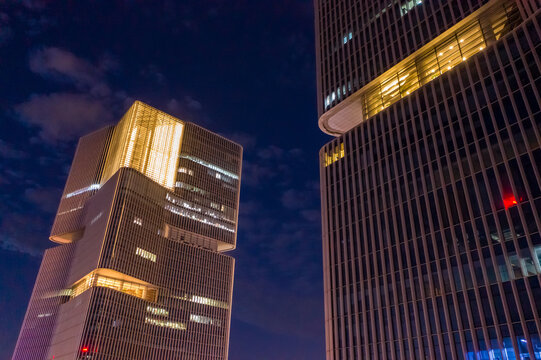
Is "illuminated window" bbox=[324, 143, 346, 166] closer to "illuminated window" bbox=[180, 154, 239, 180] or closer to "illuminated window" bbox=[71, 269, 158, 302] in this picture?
"illuminated window" bbox=[71, 269, 158, 302]

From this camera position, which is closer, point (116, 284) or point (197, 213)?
point (116, 284)

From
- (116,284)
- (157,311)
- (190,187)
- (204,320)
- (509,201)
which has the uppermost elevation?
(190,187)

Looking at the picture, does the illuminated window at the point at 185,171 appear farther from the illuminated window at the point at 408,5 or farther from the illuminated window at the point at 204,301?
the illuminated window at the point at 408,5

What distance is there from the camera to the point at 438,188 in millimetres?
57469

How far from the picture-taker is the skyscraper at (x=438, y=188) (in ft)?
154

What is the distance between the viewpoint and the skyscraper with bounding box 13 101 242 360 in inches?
4309

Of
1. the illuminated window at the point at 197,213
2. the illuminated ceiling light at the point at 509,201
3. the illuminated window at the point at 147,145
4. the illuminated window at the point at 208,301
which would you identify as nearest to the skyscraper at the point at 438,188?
the illuminated ceiling light at the point at 509,201

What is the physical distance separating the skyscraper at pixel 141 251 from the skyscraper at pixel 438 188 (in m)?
63.5

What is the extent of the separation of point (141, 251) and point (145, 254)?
145 centimetres

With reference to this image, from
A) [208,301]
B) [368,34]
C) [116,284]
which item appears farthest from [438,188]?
[116,284]

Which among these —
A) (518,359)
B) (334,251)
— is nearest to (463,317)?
(518,359)

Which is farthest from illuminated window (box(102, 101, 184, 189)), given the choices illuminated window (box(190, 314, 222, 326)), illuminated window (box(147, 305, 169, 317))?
illuminated window (box(190, 314, 222, 326))

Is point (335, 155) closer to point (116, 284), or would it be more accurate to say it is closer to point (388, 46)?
point (388, 46)

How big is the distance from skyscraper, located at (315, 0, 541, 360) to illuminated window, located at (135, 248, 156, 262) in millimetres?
63318
